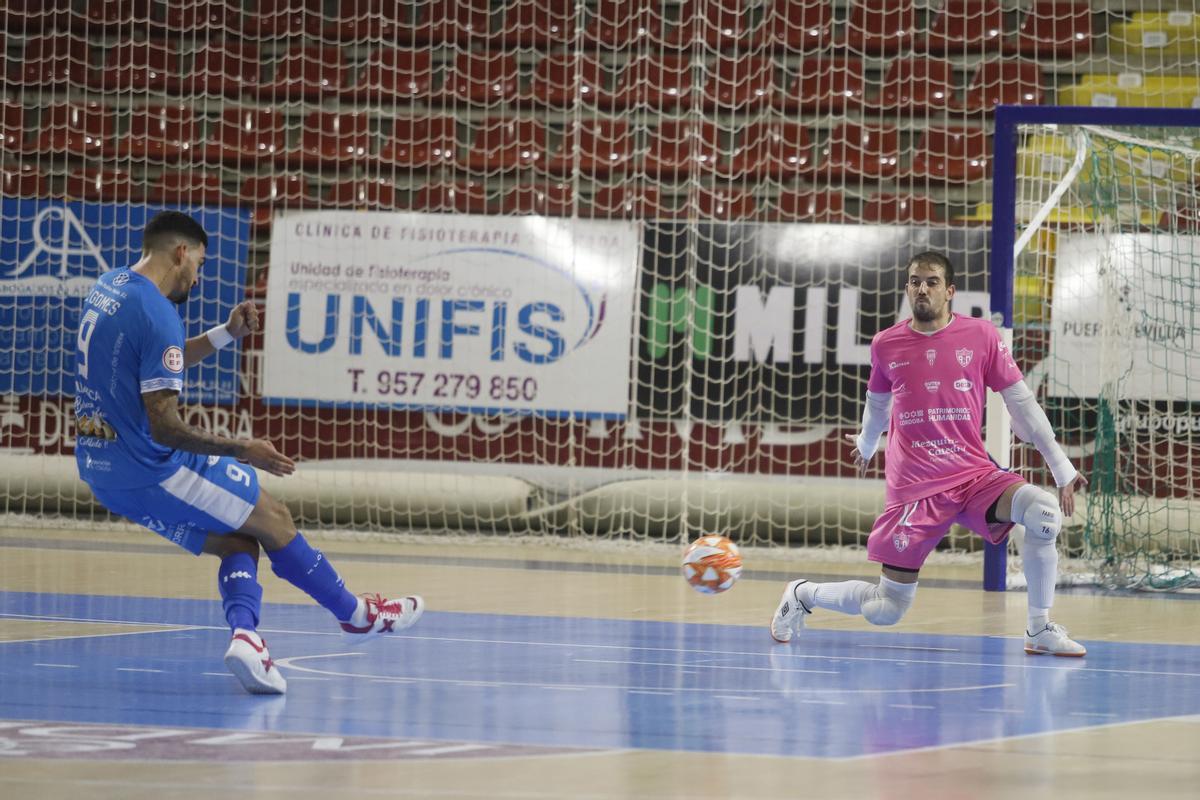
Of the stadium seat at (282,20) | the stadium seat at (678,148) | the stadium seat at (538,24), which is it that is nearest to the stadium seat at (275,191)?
the stadium seat at (282,20)

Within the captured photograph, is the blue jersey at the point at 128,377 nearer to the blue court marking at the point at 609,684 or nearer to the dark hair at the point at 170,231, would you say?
the dark hair at the point at 170,231

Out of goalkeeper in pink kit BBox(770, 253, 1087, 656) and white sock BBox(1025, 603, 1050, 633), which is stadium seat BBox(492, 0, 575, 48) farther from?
white sock BBox(1025, 603, 1050, 633)

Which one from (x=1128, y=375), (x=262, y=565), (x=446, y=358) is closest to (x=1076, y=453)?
(x=1128, y=375)

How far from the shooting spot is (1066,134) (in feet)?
32.5

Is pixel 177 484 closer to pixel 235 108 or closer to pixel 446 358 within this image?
pixel 446 358

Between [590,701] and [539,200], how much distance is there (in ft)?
30.7

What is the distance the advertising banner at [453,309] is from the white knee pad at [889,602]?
19.7 feet

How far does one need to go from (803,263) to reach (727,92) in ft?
8.86

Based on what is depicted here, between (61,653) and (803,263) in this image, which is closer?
(61,653)

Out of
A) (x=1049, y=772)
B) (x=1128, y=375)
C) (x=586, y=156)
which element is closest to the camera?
(x=1049, y=772)

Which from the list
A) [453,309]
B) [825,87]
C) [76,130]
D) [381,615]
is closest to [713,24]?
[825,87]

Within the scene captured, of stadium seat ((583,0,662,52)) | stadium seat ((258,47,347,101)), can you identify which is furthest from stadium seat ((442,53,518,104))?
stadium seat ((258,47,347,101))

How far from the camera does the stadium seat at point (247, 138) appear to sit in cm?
1420

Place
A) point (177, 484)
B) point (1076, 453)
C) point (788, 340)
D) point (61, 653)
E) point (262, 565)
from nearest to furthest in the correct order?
point (177, 484) → point (61, 653) → point (262, 565) → point (1076, 453) → point (788, 340)
